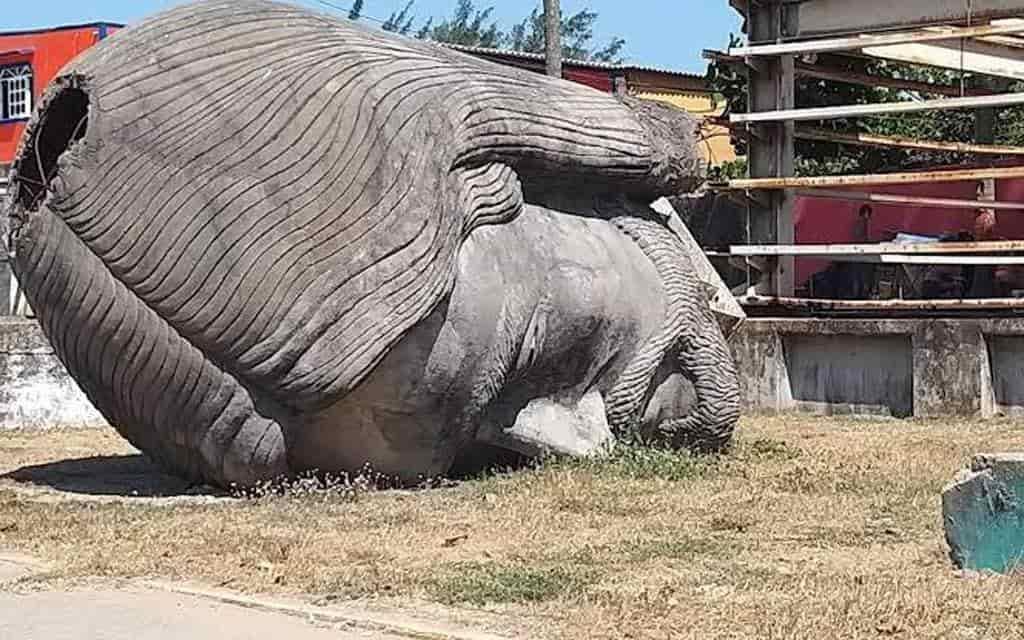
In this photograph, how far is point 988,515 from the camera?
7.64m

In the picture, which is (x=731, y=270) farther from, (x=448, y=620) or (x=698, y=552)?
(x=448, y=620)

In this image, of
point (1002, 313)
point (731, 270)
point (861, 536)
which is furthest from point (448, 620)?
point (731, 270)

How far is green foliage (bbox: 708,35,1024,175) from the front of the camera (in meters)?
22.2

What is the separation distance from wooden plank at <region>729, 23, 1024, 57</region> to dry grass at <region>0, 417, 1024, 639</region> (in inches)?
201

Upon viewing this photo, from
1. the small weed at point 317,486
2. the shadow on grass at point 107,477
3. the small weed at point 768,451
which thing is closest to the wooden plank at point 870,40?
the small weed at point 768,451

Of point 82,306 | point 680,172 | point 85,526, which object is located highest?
point 680,172

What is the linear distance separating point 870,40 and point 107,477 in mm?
8253

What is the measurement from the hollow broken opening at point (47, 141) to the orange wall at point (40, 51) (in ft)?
102

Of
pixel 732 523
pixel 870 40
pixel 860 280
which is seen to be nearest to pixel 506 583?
pixel 732 523

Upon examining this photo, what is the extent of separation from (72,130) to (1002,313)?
8784mm

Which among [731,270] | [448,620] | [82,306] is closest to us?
[448,620]

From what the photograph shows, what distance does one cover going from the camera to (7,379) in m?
16.5

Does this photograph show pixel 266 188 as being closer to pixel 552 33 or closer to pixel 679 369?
pixel 679 369

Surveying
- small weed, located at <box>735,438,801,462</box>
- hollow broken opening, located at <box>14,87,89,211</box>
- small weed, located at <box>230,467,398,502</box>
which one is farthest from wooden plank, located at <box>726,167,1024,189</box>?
hollow broken opening, located at <box>14,87,89,211</box>
